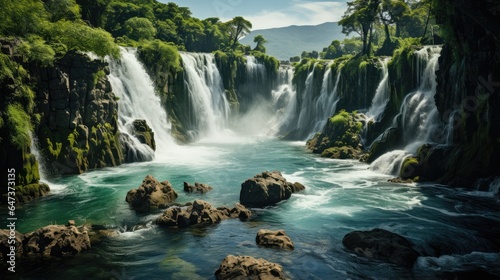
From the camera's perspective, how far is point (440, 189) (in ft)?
77.6

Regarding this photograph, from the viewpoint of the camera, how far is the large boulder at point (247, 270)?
11688 millimetres

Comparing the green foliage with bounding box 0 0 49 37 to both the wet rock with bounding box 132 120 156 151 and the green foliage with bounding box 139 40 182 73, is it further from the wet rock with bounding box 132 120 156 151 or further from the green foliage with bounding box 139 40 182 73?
the green foliage with bounding box 139 40 182 73

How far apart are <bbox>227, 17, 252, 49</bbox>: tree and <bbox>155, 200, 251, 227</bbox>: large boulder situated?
65.0 m

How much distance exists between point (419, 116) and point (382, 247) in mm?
20997

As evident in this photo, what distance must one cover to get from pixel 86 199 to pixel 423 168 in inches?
857

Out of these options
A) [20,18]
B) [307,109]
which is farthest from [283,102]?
[20,18]

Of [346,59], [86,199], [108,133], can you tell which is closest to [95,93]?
[108,133]

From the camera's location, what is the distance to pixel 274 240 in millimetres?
14969

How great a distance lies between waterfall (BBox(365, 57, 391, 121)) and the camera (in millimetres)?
40094

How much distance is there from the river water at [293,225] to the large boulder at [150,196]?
0.60m

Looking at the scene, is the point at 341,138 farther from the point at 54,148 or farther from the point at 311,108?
the point at 54,148

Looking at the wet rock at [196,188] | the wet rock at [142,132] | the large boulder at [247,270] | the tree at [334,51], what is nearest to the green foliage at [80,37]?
the wet rock at [142,132]

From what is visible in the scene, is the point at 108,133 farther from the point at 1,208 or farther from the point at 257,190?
the point at 257,190

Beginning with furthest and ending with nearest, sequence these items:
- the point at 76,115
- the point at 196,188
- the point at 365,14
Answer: the point at 365,14
the point at 76,115
the point at 196,188
